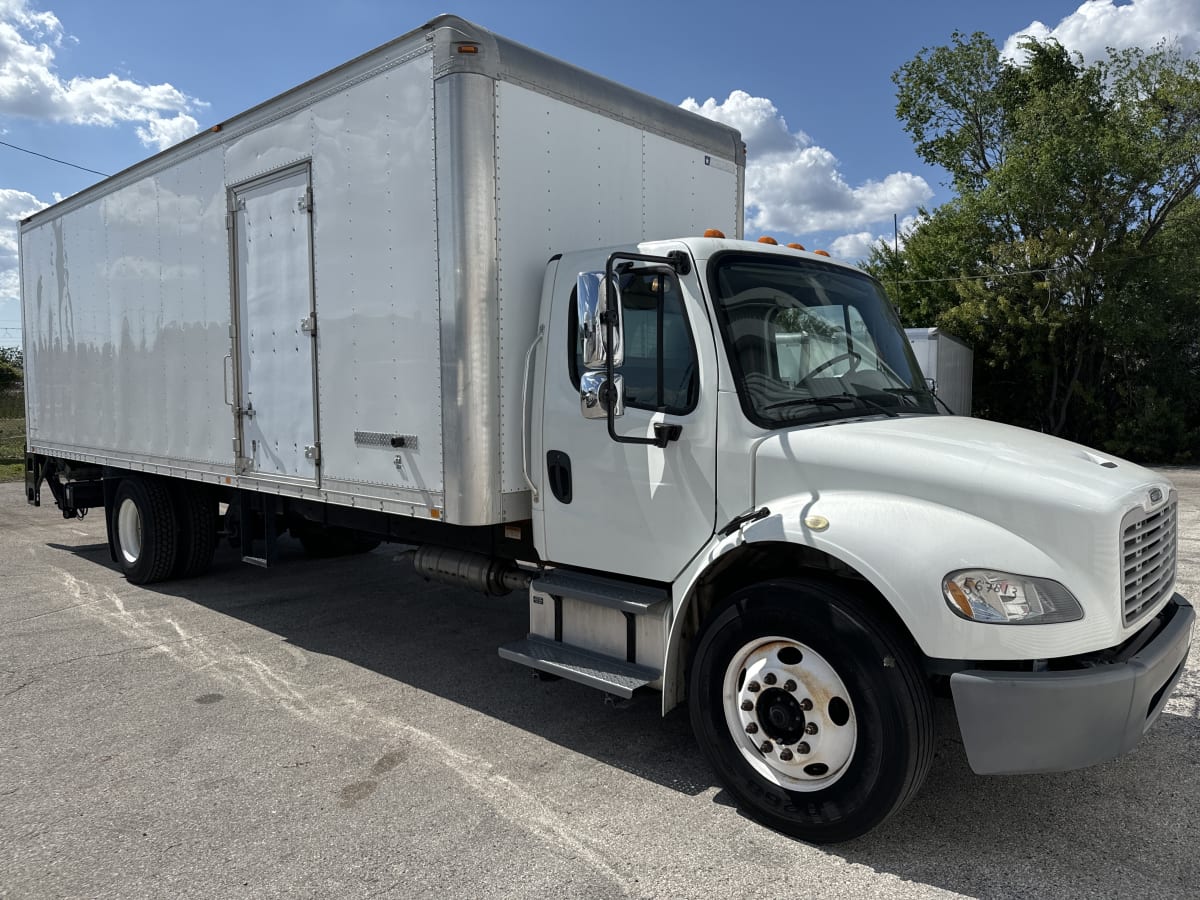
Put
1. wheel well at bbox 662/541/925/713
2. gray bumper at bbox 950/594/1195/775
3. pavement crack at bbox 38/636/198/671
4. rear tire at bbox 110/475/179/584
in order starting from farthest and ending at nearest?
rear tire at bbox 110/475/179/584, pavement crack at bbox 38/636/198/671, wheel well at bbox 662/541/925/713, gray bumper at bbox 950/594/1195/775

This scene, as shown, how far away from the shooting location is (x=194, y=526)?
818cm

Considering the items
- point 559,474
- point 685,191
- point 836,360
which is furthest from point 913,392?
point 685,191

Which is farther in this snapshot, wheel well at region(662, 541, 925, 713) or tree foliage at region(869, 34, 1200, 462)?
tree foliage at region(869, 34, 1200, 462)

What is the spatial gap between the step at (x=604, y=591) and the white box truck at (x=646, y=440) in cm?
2

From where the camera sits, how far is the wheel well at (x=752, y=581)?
11.6ft

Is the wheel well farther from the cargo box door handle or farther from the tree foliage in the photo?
the tree foliage

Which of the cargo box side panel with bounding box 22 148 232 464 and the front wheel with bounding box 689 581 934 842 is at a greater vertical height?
the cargo box side panel with bounding box 22 148 232 464

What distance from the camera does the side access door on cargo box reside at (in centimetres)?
563

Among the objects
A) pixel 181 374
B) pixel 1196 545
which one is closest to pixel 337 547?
pixel 181 374

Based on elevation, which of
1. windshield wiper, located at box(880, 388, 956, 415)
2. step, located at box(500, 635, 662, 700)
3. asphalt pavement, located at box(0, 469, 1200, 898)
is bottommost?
asphalt pavement, located at box(0, 469, 1200, 898)

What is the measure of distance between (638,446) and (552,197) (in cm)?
156

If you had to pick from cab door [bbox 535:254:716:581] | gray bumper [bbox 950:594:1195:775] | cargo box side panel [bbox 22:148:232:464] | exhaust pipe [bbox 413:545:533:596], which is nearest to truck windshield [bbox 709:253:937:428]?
cab door [bbox 535:254:716:581]

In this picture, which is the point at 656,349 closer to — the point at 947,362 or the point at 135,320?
the point at 135,320

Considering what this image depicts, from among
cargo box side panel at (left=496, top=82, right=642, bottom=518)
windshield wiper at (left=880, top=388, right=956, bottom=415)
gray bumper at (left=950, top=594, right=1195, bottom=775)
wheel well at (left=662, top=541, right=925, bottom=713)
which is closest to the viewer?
gray bumper at (left=950, top=594, right=1195, bottom=775)
